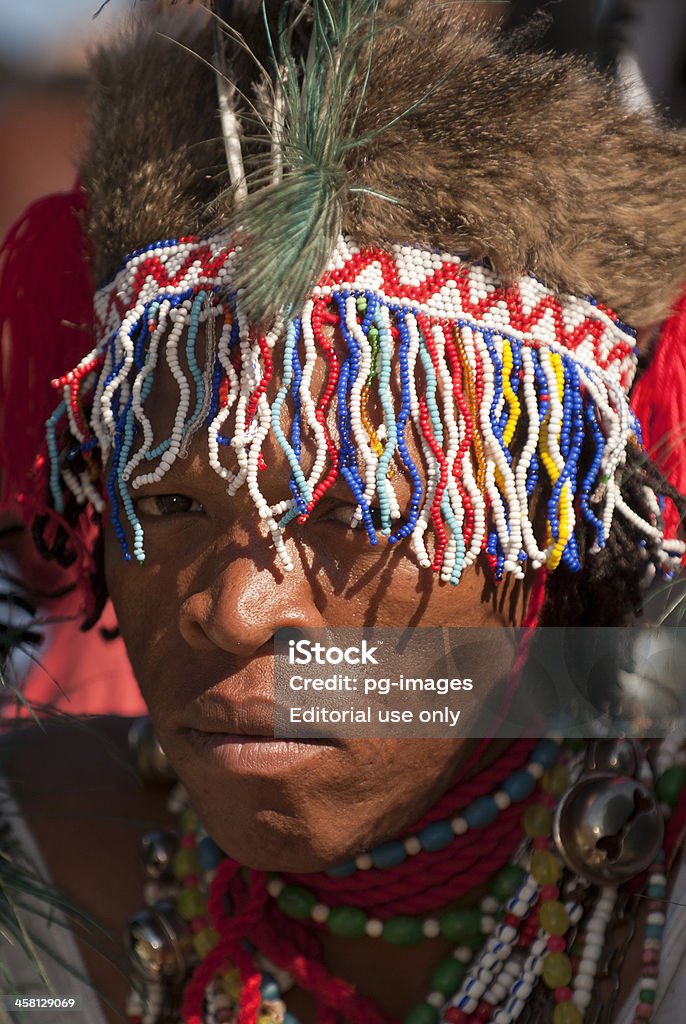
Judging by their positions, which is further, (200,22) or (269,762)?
(200,22)

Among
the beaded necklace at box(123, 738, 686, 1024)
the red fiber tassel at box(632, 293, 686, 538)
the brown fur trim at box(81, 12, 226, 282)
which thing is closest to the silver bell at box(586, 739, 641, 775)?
the beaded necklace at box(123, 738, 686, 1024)

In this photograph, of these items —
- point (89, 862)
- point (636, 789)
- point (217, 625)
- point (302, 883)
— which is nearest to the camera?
point (217, 625)

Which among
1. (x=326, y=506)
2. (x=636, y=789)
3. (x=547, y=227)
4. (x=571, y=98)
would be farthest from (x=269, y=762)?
(x=571, y=98)

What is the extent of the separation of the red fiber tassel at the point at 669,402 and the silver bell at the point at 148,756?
33.5 inches

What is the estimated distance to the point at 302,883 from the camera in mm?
1698

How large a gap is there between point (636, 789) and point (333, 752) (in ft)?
1.24

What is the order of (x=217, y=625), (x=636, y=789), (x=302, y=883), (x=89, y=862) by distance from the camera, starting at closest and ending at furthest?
(x=217, y=625) < (x=636, y=789) < (x=302, y=883) < (x=89, y=862)

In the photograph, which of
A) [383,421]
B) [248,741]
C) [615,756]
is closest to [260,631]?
[248,741]

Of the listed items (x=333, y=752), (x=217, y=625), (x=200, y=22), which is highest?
(x=200, y=22)

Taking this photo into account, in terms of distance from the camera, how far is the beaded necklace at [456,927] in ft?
4.99

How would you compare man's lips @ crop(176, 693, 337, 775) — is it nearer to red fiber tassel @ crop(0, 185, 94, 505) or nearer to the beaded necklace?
the beaded necklace

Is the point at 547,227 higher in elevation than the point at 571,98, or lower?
lower

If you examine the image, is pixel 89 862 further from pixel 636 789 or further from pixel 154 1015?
pixel 636 789

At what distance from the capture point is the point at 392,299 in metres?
1.42
